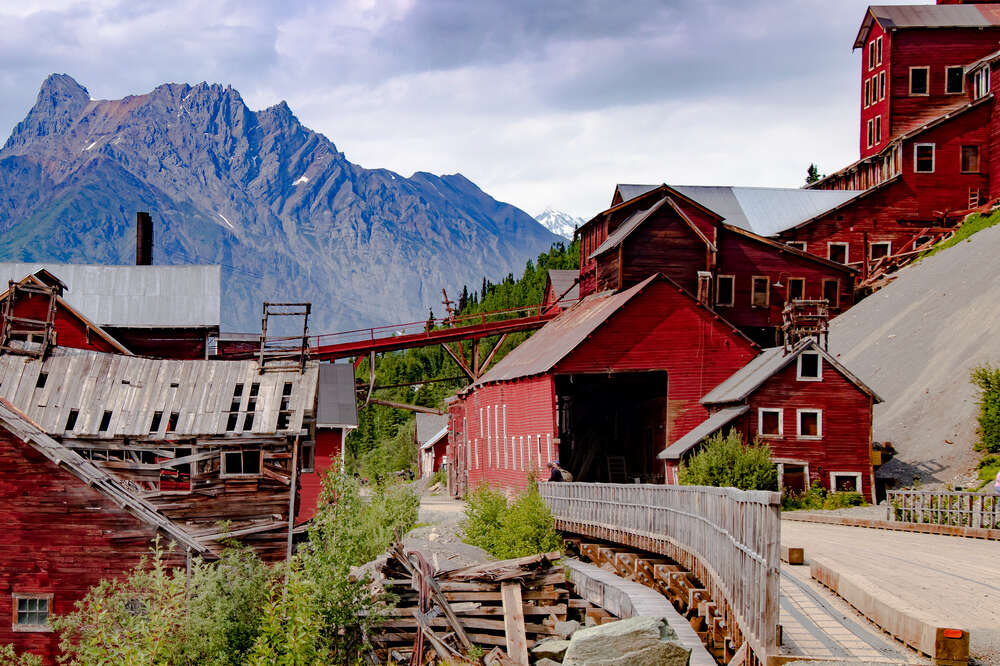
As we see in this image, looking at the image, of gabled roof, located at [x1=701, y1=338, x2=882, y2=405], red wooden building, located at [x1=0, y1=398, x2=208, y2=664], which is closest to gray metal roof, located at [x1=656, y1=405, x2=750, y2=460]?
gabled roof, located at [x1=701, y1=338, x2=882, y2=405]

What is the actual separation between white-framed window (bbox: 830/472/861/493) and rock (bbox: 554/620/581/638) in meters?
16.8

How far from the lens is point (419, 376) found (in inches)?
4914

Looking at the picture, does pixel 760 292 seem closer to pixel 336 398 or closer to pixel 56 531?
pixel 336 398

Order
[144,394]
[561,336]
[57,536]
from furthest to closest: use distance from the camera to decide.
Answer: [561,336] < [144,394] < [57,536]

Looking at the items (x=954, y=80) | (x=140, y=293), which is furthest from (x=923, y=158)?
(x=140, y=293)

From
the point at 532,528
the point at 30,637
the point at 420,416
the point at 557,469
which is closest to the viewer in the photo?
the point at 30,637

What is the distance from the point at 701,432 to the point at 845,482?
5.32 metres

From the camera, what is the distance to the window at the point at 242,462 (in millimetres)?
31406

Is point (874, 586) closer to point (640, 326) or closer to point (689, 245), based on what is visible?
point (640, 326)

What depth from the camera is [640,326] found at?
140 feet

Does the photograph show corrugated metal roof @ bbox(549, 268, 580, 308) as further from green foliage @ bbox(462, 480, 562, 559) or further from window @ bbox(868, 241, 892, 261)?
green foliage @ bbox(462, 480, 562, 559)

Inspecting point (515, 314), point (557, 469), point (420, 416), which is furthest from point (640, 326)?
point (515, 314)

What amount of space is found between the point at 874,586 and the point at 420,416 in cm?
8492

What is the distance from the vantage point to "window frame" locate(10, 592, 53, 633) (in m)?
29.0
